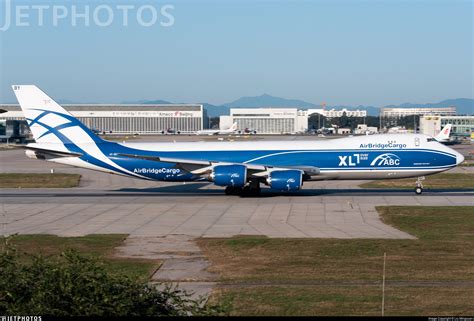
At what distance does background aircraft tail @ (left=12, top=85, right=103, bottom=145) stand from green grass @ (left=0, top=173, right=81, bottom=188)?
8.91 meters

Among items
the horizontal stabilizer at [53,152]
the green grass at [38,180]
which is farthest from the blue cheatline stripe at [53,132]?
the green grass at [38,180]

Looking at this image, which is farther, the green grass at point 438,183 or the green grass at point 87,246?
the green grass at point 438,183

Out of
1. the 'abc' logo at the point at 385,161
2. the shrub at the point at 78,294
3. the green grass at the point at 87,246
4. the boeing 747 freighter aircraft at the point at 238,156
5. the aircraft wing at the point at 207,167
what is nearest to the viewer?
the shrub at the point at 78,294

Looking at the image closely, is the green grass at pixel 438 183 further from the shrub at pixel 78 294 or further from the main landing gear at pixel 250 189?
the shrub at pixel 78 294

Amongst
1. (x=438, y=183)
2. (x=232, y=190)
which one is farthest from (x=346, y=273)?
(x=438, y=183)

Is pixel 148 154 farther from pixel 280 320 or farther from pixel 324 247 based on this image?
pixel 280 320

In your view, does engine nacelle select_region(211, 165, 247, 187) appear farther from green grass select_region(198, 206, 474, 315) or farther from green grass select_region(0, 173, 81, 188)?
green grass select_region(0, 173, 81, 188)

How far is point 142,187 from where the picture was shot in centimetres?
5400

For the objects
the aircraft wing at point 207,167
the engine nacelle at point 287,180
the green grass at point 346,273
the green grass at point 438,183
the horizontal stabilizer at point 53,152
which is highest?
the horizontal stabilizer at point 53,152

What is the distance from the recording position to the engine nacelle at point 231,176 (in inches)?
1720

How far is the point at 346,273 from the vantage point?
2253 centimetres

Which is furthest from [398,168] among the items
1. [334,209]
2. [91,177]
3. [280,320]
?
[280,320]

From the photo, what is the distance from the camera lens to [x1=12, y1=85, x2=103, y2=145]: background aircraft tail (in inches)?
1865

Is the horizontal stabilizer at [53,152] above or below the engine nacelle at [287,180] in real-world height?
above
